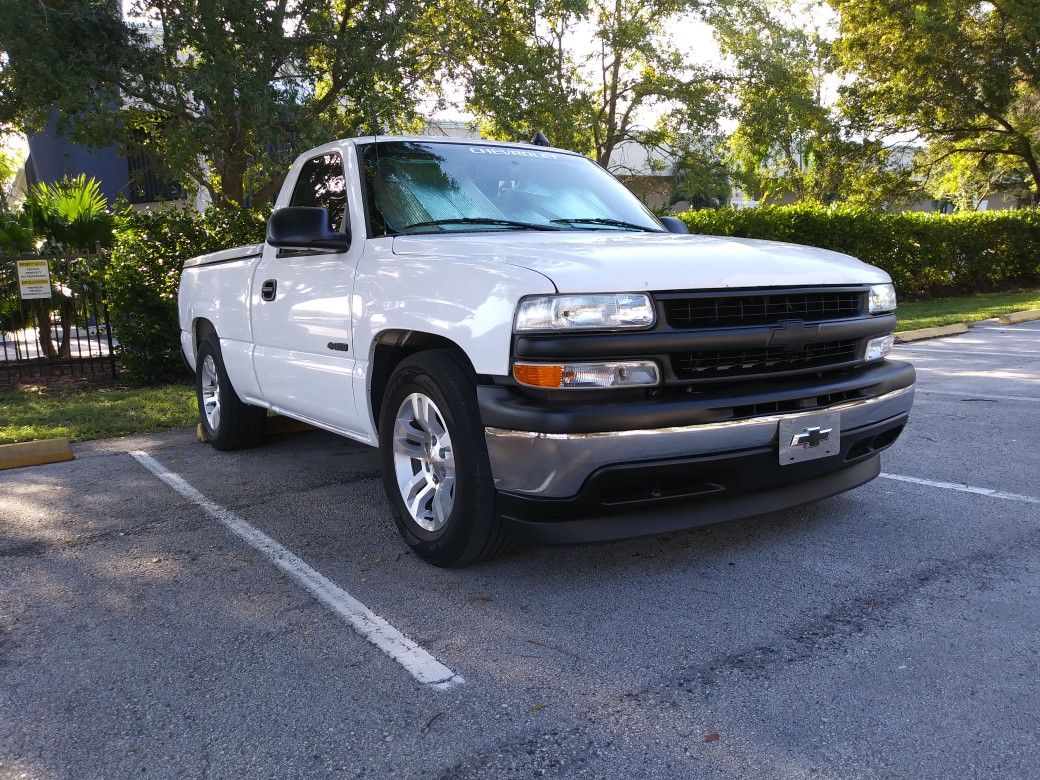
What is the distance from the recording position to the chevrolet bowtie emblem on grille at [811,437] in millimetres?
3475

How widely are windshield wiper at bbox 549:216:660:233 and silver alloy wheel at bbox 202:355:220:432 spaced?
3.15 meters

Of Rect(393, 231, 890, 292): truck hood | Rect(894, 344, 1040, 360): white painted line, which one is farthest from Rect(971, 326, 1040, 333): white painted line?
Rect(393, 231, 890, 292): truck hood

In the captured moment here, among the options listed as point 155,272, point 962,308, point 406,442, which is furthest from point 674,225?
point 962,308

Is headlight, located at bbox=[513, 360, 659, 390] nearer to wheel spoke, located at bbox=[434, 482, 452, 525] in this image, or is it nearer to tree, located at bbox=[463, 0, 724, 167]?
wheel spoke, located at bbox=[434, 482, 452, 525]

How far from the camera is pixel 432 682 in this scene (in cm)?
285

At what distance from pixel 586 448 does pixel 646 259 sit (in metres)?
0.83

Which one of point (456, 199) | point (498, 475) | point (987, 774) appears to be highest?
point (456, 199)

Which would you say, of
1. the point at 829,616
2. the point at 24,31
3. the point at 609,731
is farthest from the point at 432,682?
the point at 24,31

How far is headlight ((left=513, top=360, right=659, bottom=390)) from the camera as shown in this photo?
317 centimetres

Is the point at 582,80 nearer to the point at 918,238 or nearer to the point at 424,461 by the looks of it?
the point at 918,238

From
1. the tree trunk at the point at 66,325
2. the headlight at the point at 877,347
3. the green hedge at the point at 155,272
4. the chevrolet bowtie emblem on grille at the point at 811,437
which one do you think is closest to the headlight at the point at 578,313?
the chevrolet bowtie emblem on grille at the point at 811,437

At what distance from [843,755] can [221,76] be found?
10276 mm

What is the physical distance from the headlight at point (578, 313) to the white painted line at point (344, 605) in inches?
47.4

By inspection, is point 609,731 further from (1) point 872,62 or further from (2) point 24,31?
(1) point 872,62
